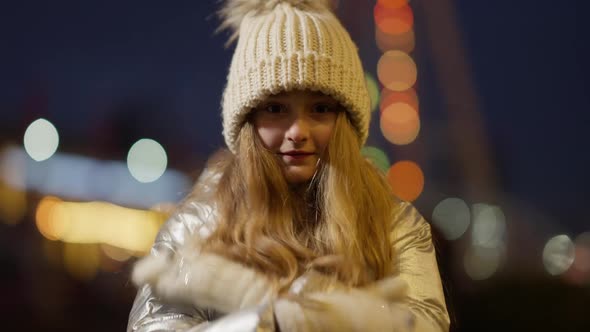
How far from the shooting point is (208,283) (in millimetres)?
2094

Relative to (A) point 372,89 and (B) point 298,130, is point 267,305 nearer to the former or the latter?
(B) point 298,130

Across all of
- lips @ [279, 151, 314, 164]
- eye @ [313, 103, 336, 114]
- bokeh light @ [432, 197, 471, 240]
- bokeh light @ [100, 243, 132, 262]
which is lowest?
bokeh light @ [432, 197, 471, 240]

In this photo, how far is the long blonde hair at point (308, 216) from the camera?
7.30ft

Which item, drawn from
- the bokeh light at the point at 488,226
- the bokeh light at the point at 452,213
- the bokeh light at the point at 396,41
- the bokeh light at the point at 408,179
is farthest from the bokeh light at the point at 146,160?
Result: the bokeh light at the point at 452,213

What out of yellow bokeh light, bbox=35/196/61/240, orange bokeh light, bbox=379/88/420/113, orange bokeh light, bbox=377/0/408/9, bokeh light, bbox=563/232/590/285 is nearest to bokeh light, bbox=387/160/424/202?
orange bokeh light, bbox=379/88/420/113

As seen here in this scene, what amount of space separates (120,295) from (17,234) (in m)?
2.76

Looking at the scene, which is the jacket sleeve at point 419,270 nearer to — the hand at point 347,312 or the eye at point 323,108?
Answer: the hand at point 347,312

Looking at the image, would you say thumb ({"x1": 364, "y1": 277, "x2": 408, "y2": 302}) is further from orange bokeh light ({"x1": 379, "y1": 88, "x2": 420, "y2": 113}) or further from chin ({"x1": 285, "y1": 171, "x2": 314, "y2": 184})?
orange bokeh light ({"x1": 379, "y1": 88, "x2": 420, "y2": 113})

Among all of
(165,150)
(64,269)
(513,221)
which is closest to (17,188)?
(64,269)

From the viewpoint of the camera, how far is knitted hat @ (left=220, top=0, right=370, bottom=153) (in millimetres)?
2316

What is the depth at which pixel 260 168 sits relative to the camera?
2.38 meters

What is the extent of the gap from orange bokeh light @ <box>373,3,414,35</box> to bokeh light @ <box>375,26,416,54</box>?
0.09 m

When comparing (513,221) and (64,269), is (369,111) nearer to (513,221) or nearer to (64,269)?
(64,269)

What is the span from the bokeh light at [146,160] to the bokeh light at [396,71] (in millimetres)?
4751
